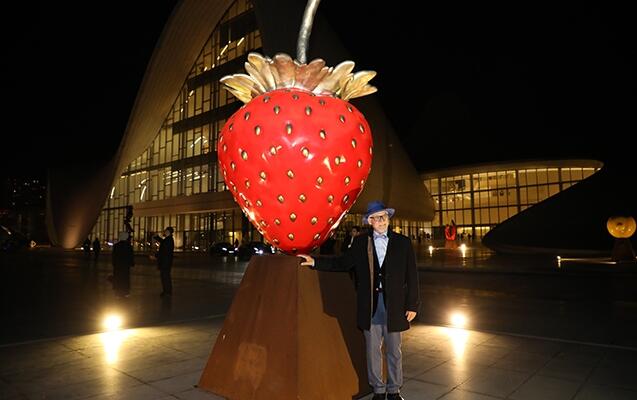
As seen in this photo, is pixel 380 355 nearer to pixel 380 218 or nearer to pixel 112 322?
pixel 380 218

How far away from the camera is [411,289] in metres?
3.18

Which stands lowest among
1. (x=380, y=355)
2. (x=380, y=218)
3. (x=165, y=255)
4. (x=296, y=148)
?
(x=380, y=355)

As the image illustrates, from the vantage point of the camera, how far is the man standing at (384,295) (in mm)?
3135

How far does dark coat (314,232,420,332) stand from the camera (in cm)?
312

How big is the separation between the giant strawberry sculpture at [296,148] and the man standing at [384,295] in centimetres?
36

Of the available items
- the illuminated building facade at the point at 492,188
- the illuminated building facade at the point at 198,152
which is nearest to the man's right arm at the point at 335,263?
the illuminated building facade at the point at 198,152

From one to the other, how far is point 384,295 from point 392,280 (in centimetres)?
14

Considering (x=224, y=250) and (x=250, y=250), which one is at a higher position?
(x=250, y=250)

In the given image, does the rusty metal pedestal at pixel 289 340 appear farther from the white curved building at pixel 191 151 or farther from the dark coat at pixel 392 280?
the white curved building at pixel 191 151

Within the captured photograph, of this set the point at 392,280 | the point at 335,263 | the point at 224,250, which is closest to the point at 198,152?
the point at 224,250

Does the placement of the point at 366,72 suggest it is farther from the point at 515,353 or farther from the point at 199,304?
the point at 199,304

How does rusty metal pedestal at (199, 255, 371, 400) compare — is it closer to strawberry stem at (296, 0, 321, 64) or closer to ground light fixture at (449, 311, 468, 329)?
strawberry stem at (296, 0, 321, 64)

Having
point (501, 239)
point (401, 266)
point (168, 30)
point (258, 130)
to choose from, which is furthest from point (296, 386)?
point (168, 30)

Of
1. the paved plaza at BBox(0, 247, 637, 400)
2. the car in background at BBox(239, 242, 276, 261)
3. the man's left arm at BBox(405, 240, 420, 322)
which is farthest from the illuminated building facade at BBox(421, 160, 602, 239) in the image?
the man's left arm at BBox(405, 240, 420, 322)
